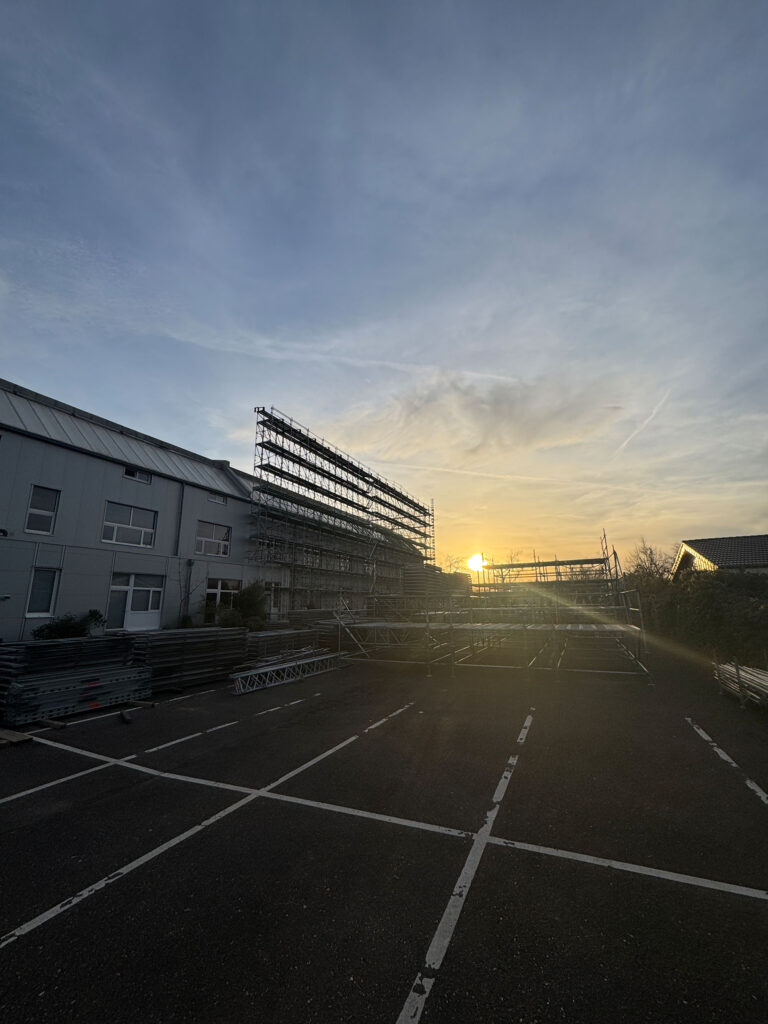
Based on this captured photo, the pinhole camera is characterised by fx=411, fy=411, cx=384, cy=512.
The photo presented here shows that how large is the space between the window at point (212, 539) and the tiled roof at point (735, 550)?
28614 mm

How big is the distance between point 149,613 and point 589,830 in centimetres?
2039

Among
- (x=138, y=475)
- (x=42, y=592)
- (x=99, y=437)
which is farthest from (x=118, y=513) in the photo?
(x=42, y=592)

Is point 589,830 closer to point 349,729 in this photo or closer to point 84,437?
point 349,729

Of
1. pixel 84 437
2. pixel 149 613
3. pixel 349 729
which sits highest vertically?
pixel 84 437

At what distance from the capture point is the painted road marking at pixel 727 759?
18.9ft

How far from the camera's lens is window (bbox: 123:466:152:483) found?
65.3ft

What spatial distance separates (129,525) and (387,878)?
20054 millimetres

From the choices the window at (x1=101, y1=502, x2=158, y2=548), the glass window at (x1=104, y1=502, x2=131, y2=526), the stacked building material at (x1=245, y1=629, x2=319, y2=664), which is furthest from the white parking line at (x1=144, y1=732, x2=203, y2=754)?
the glass window at (x1=104, y1=502, x2=131, y2=526)

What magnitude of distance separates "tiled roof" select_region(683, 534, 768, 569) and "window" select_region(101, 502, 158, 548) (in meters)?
31.0

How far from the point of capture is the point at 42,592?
16297mm

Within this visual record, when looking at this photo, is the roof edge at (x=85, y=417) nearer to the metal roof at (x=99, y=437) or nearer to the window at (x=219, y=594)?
the metal roof at (x=99, y=437)

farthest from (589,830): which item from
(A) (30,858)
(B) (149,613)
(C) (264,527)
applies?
(C) (264,527)

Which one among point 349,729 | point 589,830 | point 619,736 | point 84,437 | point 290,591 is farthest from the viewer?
point 290,591

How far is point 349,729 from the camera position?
888cm
